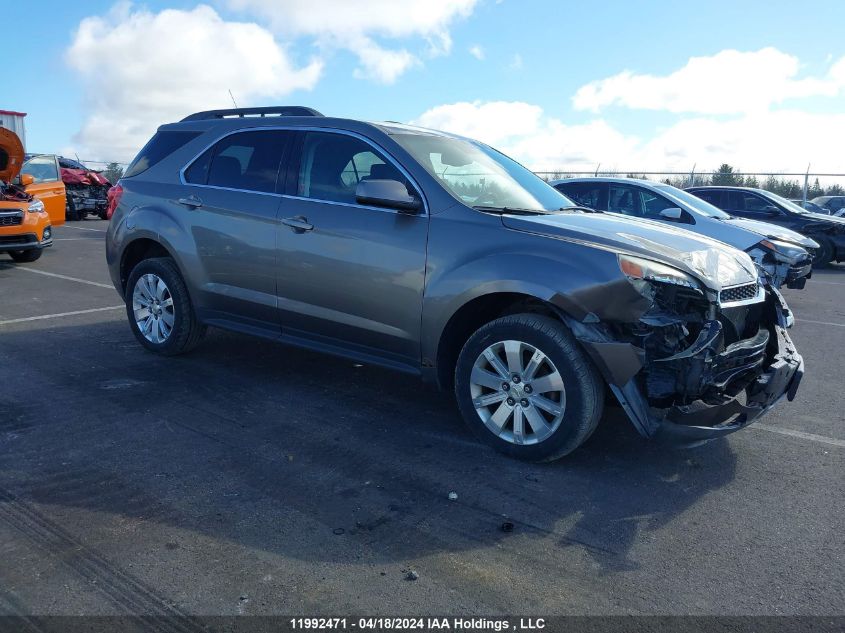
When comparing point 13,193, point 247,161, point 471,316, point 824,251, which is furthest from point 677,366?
point 824,251

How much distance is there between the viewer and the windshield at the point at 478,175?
14.4 ft

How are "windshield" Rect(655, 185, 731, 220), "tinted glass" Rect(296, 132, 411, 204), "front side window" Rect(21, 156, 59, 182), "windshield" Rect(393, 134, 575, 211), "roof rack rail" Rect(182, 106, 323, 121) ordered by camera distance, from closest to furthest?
"windshield" Rect(393, 134, 575, 211) → "tinted glass" Rect(296, 132, 411, 204) → "roof rack rail" Rect(182, 106, 323, 121) → "windshield" Rect(655, 185, 731, 220) → "front side window" Rect(21, 156, 59, 182)

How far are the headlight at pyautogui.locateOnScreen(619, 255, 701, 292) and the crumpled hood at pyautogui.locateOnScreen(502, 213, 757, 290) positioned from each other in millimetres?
45

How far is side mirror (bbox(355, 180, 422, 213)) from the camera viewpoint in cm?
414

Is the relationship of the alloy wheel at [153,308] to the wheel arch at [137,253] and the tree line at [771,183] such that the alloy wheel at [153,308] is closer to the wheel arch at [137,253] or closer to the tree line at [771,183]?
the wheel arch at [137,253]

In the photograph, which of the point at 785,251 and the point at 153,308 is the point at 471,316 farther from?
the point at 785,251

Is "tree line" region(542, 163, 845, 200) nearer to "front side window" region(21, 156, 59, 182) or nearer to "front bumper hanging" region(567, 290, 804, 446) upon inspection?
"front side window" region(21, 156, 59, 182)

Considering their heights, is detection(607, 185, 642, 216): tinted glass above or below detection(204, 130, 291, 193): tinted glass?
below

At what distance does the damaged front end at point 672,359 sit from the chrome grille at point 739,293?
0.13ft

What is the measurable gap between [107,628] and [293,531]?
0.85 metres

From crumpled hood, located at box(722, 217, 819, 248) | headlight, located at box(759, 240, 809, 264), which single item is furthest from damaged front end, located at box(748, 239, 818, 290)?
crumpled hood, located at box(722, 217, 819, 248)

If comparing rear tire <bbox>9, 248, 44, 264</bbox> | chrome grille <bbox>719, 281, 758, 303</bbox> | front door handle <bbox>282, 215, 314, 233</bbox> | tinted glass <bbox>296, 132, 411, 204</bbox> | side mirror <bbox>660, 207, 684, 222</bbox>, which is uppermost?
tinted glass <bbox>296, 132, 411, 204</bbox>

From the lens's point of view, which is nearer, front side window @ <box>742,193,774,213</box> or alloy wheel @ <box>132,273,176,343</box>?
alloy wheel @ <box>132,273,176,343</box>

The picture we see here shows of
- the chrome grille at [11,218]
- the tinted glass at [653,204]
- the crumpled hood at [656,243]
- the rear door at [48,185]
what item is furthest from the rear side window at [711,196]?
the rear door at [48,185]
